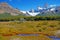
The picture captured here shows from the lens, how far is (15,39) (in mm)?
28484

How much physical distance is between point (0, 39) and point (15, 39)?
2.94m

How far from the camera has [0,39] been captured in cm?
2988
